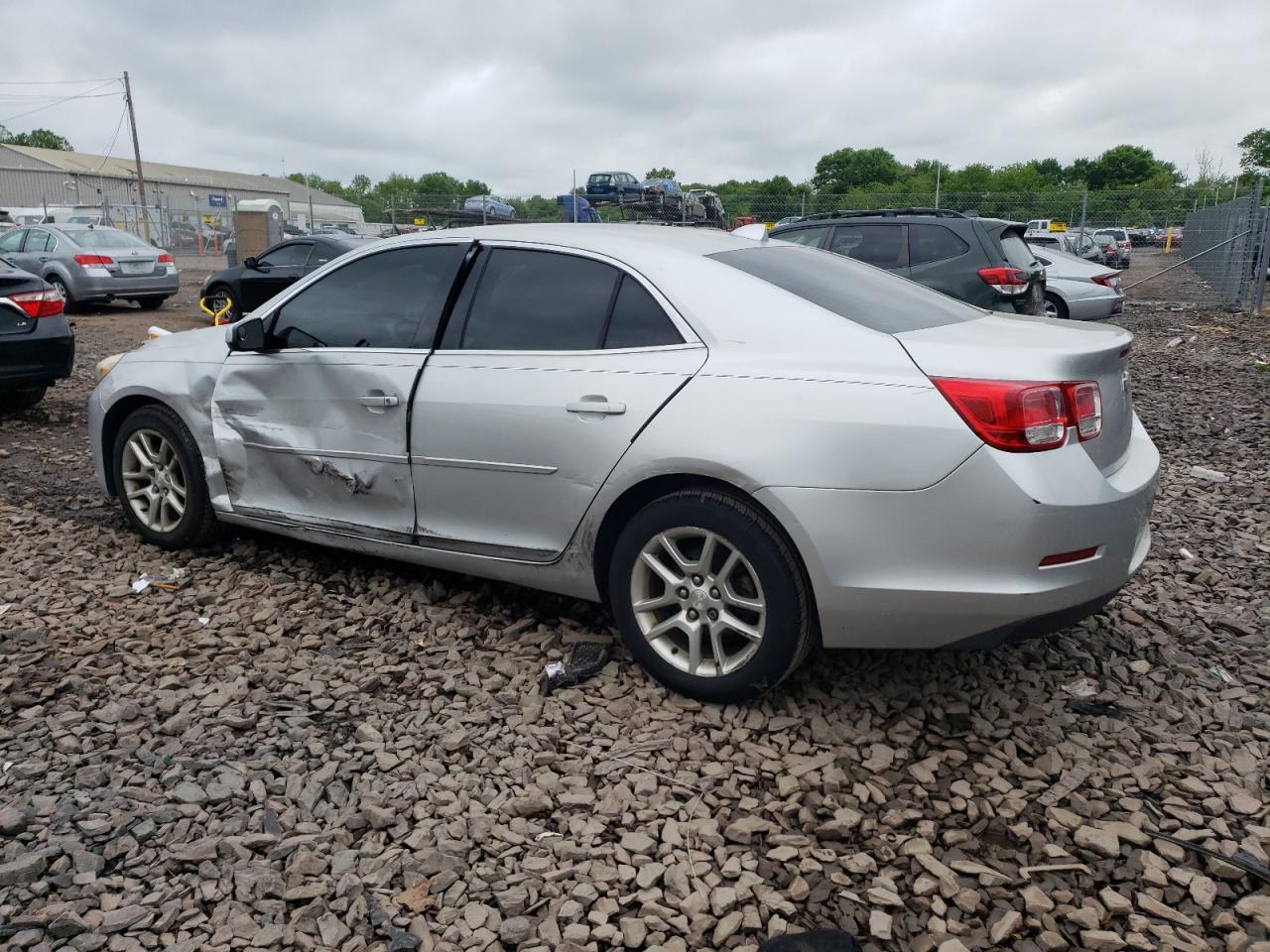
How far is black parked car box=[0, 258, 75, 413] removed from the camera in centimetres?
777

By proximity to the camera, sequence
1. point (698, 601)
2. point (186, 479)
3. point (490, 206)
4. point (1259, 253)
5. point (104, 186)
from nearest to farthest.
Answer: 1. point (698, 601)
2. point (186, 479)
3. point (1259, 253)
4. point (490, 206)
5. point (104, 186)

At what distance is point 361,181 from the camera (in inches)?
4552

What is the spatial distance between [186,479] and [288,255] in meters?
10.5

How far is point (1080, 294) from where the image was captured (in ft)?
44.0

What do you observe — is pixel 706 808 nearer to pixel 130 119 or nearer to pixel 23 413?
pixel 23 413

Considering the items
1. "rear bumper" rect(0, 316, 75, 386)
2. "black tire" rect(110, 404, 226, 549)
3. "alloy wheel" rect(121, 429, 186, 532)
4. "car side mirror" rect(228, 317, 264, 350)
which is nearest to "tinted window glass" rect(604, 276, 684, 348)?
"car side mirror" rect(228, 317, 264, 350)

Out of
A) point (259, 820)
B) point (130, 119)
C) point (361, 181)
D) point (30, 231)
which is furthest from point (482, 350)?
point (361, 181)

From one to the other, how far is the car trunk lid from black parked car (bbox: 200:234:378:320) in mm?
11886

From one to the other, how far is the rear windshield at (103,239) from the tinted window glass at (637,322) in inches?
643

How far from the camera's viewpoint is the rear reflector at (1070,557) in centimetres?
286

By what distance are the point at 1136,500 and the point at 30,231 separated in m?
18.9

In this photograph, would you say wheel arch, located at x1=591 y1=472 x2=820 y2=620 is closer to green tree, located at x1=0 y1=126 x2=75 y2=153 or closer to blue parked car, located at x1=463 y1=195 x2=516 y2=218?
blue parked car, located at x1=463 y1=195 x2=516 y2=218

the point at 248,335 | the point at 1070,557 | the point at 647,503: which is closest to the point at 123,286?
the point at 248,335

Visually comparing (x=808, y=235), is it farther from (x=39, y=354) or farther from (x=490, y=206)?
(x=490, y=206)
